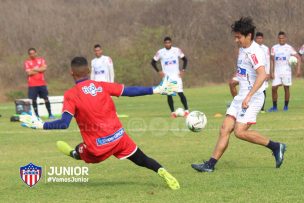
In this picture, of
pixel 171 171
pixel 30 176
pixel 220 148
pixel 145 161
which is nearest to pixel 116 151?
pixel 145 161

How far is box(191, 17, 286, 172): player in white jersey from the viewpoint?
33.5ft

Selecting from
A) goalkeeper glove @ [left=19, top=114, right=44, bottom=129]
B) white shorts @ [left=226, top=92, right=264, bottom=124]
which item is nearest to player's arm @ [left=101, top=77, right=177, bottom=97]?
goalkeeper glove @ [left=19, top=114, right=44, bottom=129]

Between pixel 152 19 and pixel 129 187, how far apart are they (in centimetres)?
5942

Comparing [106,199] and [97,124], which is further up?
[97,124]

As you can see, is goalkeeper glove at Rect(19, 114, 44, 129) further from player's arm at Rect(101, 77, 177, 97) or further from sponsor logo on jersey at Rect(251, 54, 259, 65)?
sponsor logo on jersey at Rect(251, 54, 259, 65)

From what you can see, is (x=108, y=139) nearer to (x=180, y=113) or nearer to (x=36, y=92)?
(x=180, y=113)

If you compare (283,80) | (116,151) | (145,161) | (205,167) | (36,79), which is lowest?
(283,80)

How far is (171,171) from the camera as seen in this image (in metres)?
10.6

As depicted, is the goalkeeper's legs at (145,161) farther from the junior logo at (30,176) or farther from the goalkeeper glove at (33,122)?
the junior logo at (30,176)

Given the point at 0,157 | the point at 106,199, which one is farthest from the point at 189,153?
the point at 106,199

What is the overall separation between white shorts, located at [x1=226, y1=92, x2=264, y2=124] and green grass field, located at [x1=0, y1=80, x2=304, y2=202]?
0.71 metres

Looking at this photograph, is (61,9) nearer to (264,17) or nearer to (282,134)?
(264,17)

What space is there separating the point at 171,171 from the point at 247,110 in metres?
1.38

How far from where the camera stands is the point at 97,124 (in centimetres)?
894
